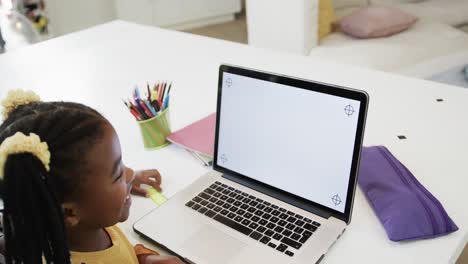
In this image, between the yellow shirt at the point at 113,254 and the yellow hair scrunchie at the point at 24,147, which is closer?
the yellow hair scrunchie at the point at 24,147

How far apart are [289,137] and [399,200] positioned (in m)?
0.21

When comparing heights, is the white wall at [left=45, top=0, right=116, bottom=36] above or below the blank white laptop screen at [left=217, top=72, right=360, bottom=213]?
below

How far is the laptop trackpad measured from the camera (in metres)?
0.72

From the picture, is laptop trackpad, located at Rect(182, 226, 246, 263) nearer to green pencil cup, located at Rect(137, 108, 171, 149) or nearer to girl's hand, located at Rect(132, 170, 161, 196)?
girl's hand, located at Rect(132, 170, 161, 196)

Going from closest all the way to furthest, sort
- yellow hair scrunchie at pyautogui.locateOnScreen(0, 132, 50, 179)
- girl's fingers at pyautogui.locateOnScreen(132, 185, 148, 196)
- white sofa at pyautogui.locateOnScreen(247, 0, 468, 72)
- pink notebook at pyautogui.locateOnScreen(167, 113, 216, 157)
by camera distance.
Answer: yellow hair scrunchie at pyautogui.locateOnScreen(0, 132, 50, 179)
girl's fingers at pyautogui.locateOnScreen(132, 185, 148, 196)
pink notebook at pyautogui.locateOnScreen(167, 113, 216, 157)
white sofa at pyautogui.locateOnScreen(247, 0, 468, 72)

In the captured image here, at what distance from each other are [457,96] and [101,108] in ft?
2.98

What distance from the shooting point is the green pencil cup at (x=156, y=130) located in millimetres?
1039

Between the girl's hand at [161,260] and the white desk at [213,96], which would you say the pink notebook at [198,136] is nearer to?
the white desk at [213,96]

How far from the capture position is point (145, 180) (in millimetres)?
919

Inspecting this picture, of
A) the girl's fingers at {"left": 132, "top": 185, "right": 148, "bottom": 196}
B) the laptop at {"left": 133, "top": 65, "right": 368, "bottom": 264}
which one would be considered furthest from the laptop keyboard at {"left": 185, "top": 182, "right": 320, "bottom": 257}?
the girl's fingers at {"left": 132, "top": 185, "right": 148, "bottom": 196}

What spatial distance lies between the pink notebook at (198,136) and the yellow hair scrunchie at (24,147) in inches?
19.3

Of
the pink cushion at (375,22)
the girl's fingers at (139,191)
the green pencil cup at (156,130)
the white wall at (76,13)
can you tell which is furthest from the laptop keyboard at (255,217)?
the white wall at (76,13)

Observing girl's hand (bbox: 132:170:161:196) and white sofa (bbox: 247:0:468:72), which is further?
white sofa (bbox: 247:0:468:72)

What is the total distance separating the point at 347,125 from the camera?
0.74 m
